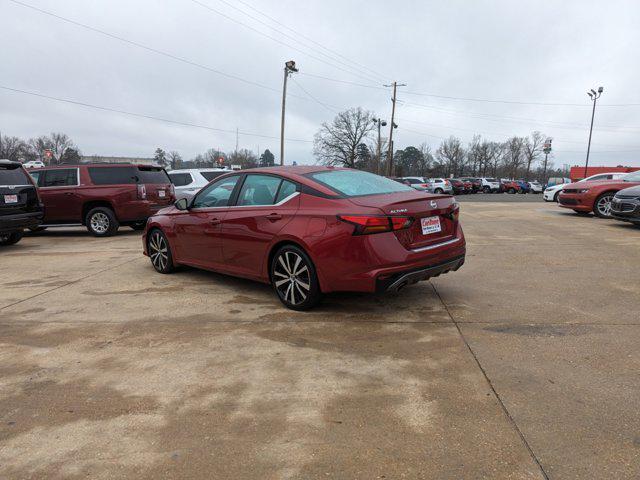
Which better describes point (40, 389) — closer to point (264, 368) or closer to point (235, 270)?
point (264, 368)

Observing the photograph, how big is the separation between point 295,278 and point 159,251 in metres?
2.86

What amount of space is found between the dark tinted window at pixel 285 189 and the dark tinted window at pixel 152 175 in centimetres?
747

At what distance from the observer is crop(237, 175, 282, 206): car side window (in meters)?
4.93

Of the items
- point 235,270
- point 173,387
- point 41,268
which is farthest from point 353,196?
point 41,268

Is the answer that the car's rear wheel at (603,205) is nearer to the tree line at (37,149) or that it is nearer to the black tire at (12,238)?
the black tire at (12,238)

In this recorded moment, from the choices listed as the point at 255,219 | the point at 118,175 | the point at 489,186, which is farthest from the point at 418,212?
the point at 489,186

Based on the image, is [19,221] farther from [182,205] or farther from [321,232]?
[321,232]

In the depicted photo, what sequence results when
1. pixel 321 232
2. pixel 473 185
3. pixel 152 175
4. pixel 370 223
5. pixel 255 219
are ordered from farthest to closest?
1. pixel 473 185
2. pixel 152 175
3. pixel 255 219
4. pixel 321 232
5. pixel 370 223

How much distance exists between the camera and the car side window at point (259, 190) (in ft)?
16.2

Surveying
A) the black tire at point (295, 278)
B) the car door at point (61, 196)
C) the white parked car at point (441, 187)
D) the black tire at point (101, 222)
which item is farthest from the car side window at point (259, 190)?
the white parked car at point (441, 187)

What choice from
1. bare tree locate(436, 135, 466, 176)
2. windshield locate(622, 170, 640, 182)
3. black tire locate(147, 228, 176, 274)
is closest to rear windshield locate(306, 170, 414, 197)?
black tire locate(147, 228, 176, 274)

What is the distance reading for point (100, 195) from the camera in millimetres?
10984

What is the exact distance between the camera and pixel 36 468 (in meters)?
2.29

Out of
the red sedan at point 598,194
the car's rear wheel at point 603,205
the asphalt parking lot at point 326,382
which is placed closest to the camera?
the asphalt parking lot at point 326,382
